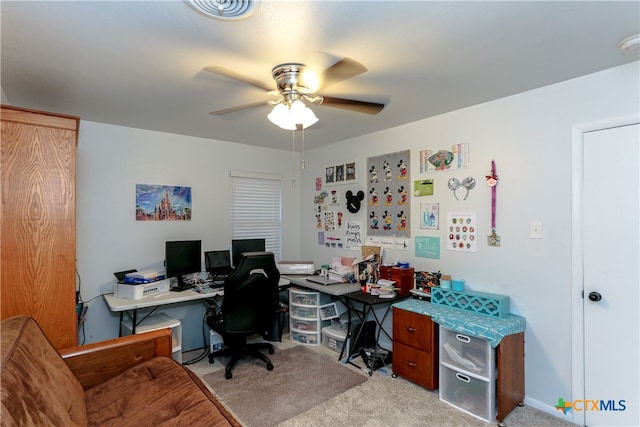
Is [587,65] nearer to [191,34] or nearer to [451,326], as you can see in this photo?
[451,326]

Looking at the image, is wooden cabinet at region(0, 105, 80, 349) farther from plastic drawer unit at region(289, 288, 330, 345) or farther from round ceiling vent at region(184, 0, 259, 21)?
plastic drawer unit at region(289, 288, 330, 345)

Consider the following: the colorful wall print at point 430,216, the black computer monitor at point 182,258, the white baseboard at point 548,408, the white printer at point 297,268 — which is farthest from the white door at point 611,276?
the black computer monitor at point 182,258

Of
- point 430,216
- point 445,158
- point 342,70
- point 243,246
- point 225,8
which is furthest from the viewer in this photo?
point 243,246

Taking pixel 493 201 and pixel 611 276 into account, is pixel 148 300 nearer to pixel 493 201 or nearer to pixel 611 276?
pixel 493 201

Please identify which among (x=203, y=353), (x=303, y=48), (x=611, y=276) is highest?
(x=303, y=48)

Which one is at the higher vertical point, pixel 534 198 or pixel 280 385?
pixel 534 198

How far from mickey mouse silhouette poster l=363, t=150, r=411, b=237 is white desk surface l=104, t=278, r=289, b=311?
177 centimetres

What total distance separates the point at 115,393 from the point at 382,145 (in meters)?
3.01

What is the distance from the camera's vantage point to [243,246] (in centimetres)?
386

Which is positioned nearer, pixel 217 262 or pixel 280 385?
pixel 280 385

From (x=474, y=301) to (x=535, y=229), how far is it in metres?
0.70

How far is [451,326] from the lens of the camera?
95.4 inches

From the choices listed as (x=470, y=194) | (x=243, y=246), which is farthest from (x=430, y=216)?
(x=243, y=246)

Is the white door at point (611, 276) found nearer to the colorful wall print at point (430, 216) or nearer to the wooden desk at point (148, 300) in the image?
the colorful wall print at point (430, 216)
